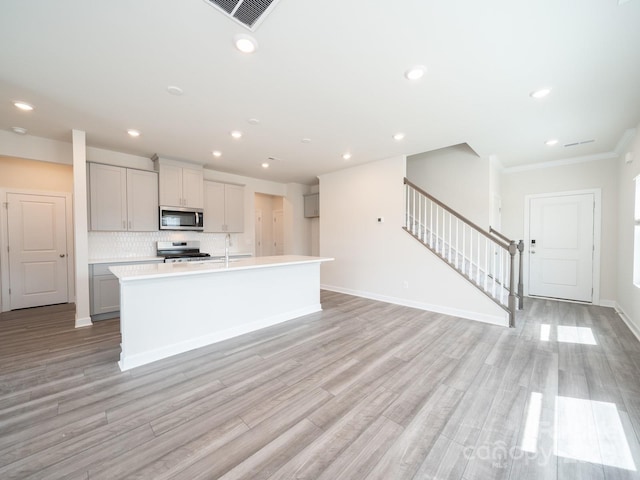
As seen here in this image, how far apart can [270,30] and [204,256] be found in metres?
4.26

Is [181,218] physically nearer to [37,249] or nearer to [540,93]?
[37,249]

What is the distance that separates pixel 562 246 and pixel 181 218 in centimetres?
745

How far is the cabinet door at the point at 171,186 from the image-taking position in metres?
4.62

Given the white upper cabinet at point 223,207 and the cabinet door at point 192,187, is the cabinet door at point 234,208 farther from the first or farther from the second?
the cabinet door at point 192,187

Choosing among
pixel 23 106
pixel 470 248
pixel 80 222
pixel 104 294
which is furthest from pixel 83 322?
pixel 470 248

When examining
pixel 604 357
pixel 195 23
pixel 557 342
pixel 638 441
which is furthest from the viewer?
pixel 557 342

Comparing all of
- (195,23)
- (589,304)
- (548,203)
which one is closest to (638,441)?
(195,23)

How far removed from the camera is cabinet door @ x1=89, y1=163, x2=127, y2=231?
4.01m

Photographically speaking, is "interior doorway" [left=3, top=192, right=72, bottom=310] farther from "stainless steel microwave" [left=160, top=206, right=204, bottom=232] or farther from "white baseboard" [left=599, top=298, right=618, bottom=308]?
"white baseboard" [left=599, top=298, right=618, bottom=308]

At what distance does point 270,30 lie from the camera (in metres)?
1.81

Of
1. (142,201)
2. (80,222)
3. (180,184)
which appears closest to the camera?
(80,222)

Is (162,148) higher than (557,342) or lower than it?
higher

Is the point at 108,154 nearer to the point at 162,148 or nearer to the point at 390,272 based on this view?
the point at 162,148

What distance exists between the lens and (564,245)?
4.95 metres
